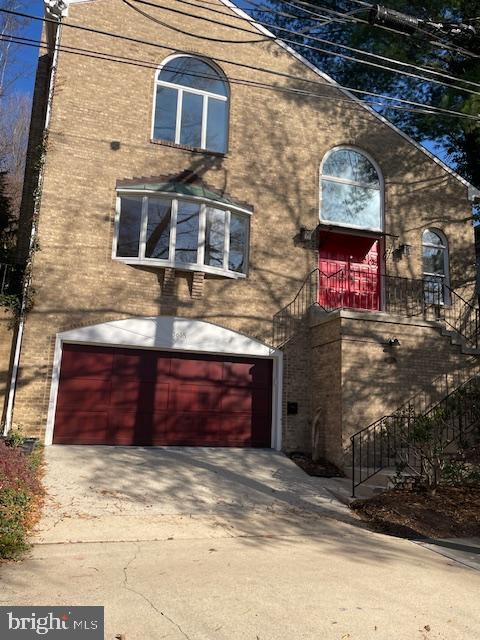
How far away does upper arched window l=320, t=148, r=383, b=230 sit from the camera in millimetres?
14289

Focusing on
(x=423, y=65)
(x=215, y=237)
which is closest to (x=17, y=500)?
(x=215, y=237)

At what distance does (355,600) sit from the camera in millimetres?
4422

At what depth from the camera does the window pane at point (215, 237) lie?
1266cm

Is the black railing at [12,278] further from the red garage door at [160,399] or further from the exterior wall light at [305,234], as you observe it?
the exterior wall light at [305,234]

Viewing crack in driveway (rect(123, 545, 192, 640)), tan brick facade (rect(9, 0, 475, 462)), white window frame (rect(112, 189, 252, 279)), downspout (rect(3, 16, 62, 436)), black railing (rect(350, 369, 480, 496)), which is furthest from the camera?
white window frame (rect(112, 189, 252, 279))

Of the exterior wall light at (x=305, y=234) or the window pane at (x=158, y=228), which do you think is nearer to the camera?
the window pane at (x=158, y=228)

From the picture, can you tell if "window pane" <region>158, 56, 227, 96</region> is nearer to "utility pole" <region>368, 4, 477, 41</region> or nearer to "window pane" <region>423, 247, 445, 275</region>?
"utility pole" <region>368, 4, 477, 41</region>

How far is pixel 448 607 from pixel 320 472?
6.18 metres

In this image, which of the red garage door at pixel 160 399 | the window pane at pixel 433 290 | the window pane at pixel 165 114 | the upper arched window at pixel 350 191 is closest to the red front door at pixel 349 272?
the upper arched window at pixel 350 191

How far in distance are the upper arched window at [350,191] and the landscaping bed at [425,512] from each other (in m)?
7.61

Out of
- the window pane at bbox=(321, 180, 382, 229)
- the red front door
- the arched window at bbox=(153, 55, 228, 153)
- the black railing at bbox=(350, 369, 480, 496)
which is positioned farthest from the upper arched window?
the black railing at bbox=(350, 369, 480, 496)

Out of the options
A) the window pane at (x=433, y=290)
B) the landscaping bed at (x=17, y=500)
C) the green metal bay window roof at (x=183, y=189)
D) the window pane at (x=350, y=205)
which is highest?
the window pane at (x=350, y=205)

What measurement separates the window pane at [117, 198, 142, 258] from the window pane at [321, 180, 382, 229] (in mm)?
5022

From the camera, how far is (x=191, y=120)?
524 inches
